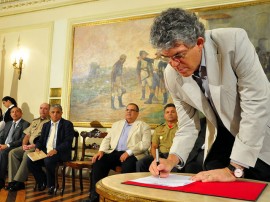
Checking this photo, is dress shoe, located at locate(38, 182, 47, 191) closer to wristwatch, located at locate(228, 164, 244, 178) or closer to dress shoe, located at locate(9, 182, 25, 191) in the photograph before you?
dress shoe, located at locate(9, 182, 25, 191)

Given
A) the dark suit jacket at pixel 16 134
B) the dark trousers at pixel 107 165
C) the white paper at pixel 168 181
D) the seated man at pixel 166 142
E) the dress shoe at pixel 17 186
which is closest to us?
the white paper at pixel 168 181

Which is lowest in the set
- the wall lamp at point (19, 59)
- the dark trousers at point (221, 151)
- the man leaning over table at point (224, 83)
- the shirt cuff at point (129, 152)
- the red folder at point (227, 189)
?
the shirt cuff at point (129, 152)

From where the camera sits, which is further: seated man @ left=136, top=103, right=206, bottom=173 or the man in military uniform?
the man in military uniform

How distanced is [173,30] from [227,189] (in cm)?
70

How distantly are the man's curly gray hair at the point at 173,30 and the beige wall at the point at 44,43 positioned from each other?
192 inches

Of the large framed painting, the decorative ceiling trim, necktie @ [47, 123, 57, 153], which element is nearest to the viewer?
the large framed painting

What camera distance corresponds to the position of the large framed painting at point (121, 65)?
539cm

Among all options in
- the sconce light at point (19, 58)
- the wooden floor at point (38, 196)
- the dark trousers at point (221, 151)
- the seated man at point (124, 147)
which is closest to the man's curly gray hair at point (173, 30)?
the dark trousers at point (221, 151)

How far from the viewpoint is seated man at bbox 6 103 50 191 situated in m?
5.25

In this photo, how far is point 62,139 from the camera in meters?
5.47

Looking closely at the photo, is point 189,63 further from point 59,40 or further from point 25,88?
point 25,88

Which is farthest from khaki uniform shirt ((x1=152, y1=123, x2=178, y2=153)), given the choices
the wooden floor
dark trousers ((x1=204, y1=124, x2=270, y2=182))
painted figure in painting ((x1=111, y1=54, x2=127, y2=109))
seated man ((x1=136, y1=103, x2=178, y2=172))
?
dark trousers ((x1=204, y1=124, x2=270, y2=182))

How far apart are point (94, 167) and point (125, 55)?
2.43m

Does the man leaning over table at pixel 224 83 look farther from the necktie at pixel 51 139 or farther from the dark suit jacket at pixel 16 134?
the dark suit jacket at pixel 16 134
